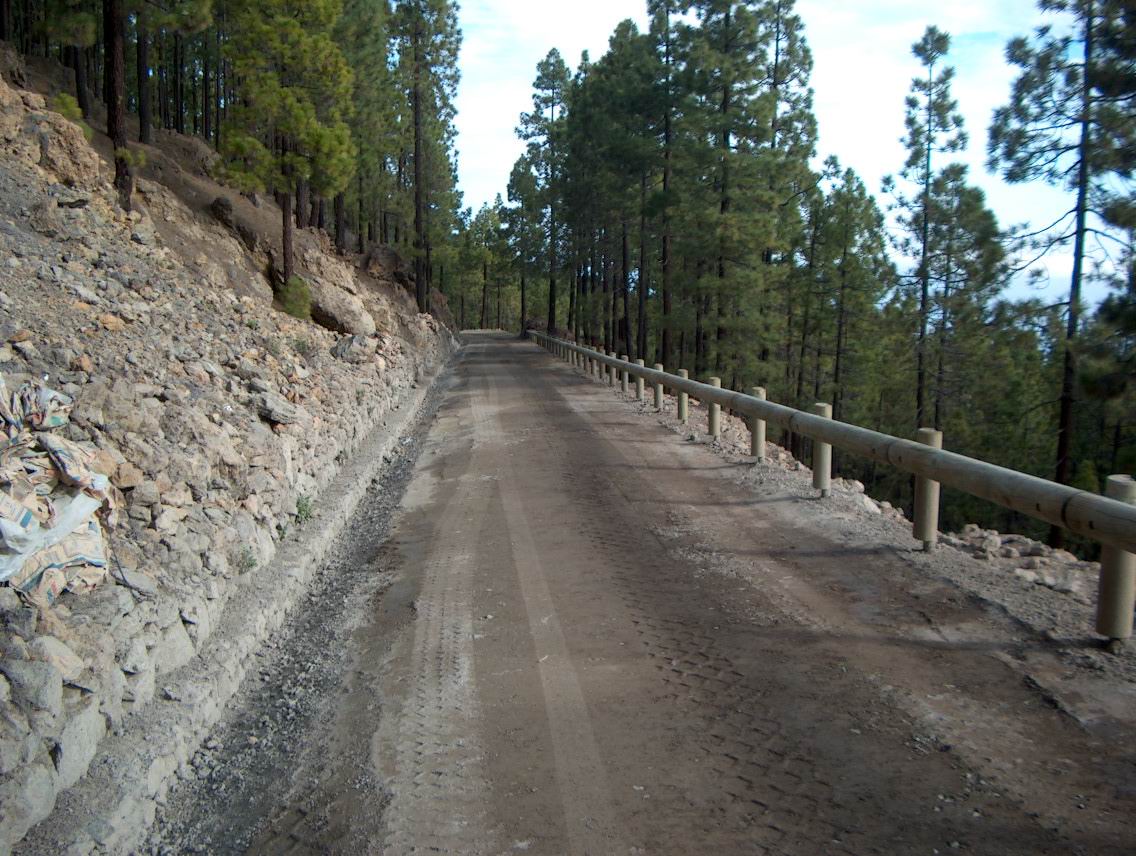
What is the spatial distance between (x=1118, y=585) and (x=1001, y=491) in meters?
1.07

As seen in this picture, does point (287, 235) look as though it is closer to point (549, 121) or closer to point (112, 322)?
point (112, 322)

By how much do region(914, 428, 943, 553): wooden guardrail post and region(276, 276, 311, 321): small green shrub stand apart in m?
16.2

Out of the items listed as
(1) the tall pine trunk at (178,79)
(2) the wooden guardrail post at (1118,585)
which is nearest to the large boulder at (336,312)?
(2) the wooden guardrail post at (1118,585)

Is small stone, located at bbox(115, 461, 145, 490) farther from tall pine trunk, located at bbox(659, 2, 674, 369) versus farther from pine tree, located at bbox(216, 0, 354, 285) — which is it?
tall pine trunk, located at bbox(659, 2, 674, 369)

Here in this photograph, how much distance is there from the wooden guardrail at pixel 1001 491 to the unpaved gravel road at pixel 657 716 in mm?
408

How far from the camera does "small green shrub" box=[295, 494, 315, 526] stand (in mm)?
7930

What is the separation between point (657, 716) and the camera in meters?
→ 4.42

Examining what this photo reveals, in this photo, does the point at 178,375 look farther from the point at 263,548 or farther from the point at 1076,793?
the point at 1076,793

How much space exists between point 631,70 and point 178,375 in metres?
27.9

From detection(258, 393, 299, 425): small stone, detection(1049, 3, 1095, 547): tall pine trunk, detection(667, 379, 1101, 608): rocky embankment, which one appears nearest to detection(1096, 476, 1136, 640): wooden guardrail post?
detection(667, 379, 1101, 608): rocky embankment

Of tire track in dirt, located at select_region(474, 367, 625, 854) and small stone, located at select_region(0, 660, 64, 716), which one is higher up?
small stone, located at select_region(0, 660, 64, 716)

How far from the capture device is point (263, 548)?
22.0ft

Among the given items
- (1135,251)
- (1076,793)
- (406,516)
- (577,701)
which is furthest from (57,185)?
(1135,251)

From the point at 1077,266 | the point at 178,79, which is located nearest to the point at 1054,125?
the point at 1077,266
